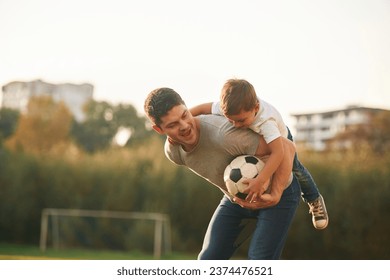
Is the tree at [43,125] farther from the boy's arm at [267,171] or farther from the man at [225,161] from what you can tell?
the boy's arm at [267,171]

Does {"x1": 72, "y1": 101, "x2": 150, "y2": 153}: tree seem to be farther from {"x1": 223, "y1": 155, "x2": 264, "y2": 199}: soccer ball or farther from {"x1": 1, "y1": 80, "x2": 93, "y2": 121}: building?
{"x1": 223, "y1": 155, "x2": 264, "y2": 199}: soccer ball

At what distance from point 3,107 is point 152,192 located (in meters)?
5.30

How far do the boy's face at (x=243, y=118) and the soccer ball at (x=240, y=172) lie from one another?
0.63 ft

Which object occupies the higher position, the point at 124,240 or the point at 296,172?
the point at 296,172

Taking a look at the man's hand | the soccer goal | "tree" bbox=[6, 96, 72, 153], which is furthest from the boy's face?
"tree" bbox=[6, 96, 72, 153]

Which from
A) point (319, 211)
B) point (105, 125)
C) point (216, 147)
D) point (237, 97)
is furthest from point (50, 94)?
point (237, 97)

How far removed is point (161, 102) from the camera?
324cm

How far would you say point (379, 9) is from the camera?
720 cm

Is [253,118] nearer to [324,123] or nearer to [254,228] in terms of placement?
[254,228]

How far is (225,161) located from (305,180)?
2.41 feet

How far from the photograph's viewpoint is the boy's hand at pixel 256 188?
129 inches

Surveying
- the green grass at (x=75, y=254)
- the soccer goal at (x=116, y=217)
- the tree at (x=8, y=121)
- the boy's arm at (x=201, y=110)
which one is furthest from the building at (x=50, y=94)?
the boy's arm at (x=201, y=110)

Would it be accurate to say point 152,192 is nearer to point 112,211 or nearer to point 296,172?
point 112,211
